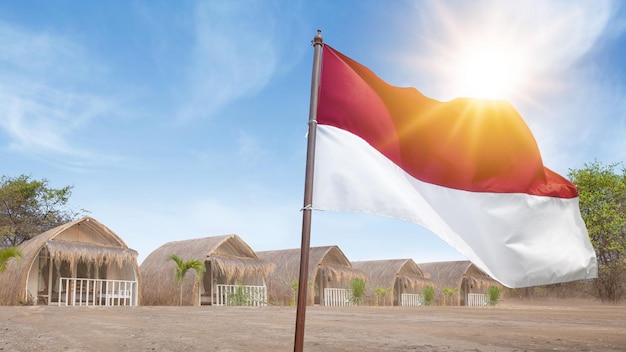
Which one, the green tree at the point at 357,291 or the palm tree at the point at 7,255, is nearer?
the palm tree at the point at 7,255

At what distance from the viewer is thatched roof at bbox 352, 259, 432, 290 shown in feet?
108

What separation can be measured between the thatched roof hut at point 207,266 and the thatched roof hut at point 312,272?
1.60 meters

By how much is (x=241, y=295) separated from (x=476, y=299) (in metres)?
23.3

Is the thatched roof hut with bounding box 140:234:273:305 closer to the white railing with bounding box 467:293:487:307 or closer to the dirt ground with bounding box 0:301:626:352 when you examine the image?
the dirt ground with bounding box 0:301:626:352

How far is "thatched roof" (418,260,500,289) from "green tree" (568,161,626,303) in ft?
28.9

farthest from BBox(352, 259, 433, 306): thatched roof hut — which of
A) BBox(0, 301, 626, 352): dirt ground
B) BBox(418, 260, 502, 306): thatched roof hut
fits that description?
BBox(0, 301, 626, 352): dirt ground

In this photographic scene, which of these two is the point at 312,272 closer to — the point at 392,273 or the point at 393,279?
the point at 393,279

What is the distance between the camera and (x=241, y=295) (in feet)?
Result: 71.8

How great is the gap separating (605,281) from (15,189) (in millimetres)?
31919

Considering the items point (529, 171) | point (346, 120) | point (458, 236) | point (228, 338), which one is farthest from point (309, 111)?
point (228, 338)

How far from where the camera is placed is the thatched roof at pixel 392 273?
108 feet

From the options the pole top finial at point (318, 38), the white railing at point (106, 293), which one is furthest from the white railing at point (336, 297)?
the pole top finial at point (318, 38)

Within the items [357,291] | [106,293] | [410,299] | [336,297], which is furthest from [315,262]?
[106,293]

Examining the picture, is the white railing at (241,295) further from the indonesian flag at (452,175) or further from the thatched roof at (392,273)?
the indonesian flag at (452,175)
